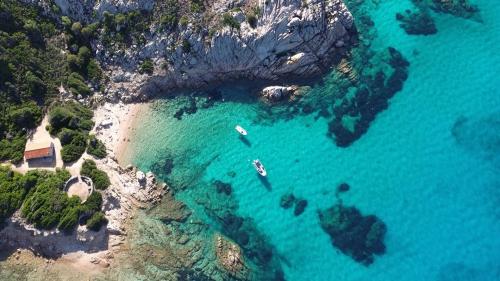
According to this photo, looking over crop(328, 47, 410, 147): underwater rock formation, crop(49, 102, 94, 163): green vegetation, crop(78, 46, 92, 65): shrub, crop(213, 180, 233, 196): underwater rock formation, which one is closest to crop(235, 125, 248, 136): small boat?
crop(213, 180, 233, 196): underwater rock formation

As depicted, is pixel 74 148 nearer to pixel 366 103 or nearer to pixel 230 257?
pixel 230 257

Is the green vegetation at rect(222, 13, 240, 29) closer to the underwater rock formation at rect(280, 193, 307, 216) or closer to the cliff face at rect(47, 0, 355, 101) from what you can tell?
the cliff face at rect(47, 0, 355, 101)

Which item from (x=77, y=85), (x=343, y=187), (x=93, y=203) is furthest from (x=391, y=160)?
(x=77, y=85)

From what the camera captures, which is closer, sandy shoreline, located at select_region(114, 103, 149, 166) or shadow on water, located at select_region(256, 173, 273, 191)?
shadow on water, located at select_region(256, 173, 273, 191)

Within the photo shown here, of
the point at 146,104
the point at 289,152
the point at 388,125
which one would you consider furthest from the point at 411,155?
the point at 146,104

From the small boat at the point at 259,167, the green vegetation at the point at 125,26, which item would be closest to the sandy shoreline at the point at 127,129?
the green vegetation at the point at 125,26
